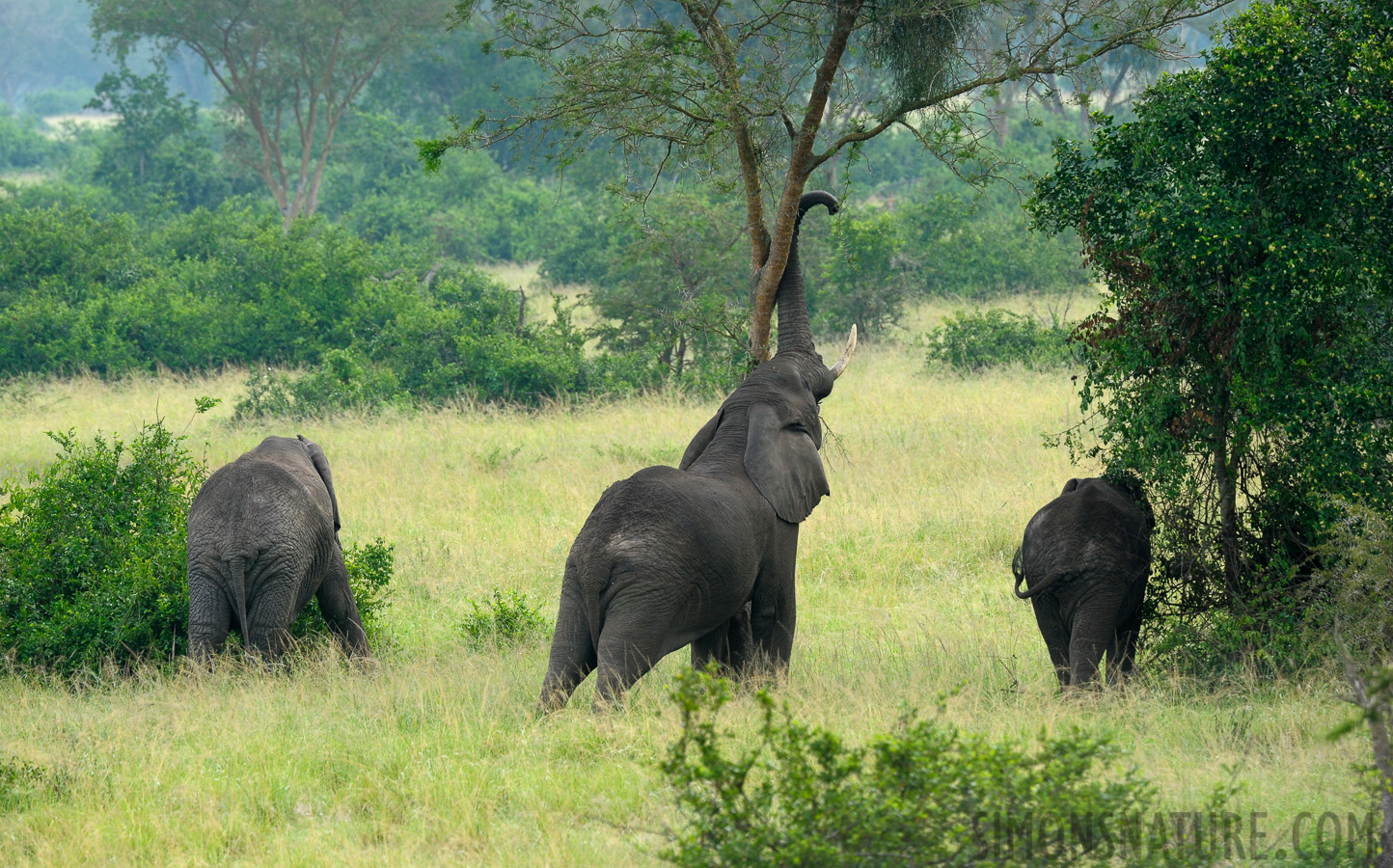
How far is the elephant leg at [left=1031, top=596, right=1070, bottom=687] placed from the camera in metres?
7.26

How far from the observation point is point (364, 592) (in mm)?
9219

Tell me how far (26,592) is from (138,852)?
4333 mm

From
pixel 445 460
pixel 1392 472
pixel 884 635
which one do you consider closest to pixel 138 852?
pixel 884 635

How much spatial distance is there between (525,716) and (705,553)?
3.87ft

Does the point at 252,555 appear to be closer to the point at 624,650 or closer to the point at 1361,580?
the point at 624,650

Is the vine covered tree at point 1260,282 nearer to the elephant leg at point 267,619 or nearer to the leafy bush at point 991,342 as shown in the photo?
the elephant leg at point 267,619

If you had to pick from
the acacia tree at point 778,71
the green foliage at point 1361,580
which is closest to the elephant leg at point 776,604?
the acacia tree at point 778,71

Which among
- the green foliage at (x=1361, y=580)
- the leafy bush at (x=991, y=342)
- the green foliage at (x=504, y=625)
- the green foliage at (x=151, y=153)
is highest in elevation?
the green foliage at (x=151, y=153)

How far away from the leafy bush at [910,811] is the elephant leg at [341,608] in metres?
4.93

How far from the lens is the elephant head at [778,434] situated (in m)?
7.16

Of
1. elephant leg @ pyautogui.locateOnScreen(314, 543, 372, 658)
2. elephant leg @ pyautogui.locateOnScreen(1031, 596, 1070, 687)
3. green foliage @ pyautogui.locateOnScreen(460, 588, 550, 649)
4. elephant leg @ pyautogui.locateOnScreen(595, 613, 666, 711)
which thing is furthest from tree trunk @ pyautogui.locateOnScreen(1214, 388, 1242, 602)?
elephant leg @ pyautogui.locateOnScreen(314, 543, 372, 658)

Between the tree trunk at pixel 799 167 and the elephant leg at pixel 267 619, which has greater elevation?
the tree trunk at pixel 799 167

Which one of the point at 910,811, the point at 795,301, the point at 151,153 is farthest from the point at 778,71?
the point at 151,153

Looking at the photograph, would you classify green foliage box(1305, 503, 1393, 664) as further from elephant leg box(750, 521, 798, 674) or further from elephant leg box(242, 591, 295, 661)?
elephant leg box(242, 591, 295, 661)
